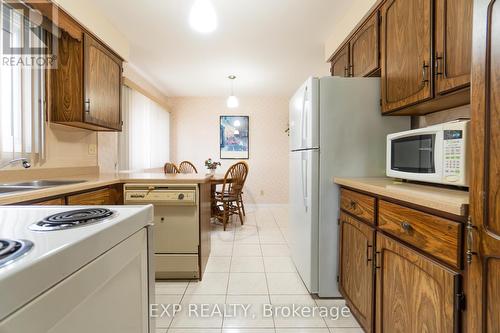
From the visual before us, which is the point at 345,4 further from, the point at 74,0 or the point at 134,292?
the point at 134,292

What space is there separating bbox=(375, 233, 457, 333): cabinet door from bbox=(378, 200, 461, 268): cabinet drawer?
4 centimetres

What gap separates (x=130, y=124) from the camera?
370cm

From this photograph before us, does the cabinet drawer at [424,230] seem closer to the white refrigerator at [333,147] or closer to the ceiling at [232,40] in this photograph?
the white refrigerator at [333,147]

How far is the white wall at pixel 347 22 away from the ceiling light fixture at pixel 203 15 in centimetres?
118

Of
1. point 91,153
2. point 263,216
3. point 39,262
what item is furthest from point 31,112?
point 263,216

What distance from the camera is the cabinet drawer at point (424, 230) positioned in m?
0.85

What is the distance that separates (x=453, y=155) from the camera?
1.04m

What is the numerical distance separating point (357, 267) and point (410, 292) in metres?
0.46

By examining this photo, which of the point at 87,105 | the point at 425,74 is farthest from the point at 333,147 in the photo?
the point at 87,105

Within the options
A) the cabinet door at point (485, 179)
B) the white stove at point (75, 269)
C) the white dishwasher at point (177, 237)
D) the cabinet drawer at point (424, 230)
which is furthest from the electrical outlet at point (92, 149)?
the cabinet door at point (485, 179)

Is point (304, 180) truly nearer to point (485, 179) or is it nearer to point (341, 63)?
point (485, 179)

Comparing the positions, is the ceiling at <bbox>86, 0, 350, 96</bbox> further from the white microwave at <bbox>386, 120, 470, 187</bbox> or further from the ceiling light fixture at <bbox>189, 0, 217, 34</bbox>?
the white microwave at <bbox>386, 120, 470, 187</bbox>

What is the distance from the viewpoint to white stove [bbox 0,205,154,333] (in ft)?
1.18

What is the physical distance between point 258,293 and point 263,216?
8.70 feet
